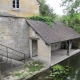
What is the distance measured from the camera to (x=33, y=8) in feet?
70.0

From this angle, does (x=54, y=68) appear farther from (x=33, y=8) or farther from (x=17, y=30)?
(x=33, y=8)

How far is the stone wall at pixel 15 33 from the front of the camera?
1241 cm

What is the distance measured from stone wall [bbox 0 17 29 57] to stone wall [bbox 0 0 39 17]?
20.9ft

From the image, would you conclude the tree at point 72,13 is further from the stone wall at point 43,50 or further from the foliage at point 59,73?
the foliage at point 59,73

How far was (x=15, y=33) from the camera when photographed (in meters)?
13.3

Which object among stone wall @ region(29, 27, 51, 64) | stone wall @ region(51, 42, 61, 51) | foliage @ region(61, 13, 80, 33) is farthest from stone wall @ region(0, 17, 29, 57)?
foliage @ region(61, 13, 80, 33)

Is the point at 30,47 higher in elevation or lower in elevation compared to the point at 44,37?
lower

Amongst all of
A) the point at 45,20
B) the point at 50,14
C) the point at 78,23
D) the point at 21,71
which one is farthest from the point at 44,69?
the point at 50,14

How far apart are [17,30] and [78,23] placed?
520 inches

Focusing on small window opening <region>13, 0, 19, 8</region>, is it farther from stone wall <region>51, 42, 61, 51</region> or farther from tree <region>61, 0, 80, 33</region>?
tree <region>61, 0, 80, 33</region>

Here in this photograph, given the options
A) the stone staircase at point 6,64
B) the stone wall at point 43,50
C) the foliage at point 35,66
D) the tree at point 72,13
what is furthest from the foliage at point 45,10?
the stone staircase at point 6,64

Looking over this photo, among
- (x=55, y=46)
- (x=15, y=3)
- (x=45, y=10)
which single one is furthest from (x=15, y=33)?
(x=45, y=10)

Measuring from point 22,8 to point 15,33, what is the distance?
8075 mm

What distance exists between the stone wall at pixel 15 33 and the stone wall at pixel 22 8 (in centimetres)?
637
